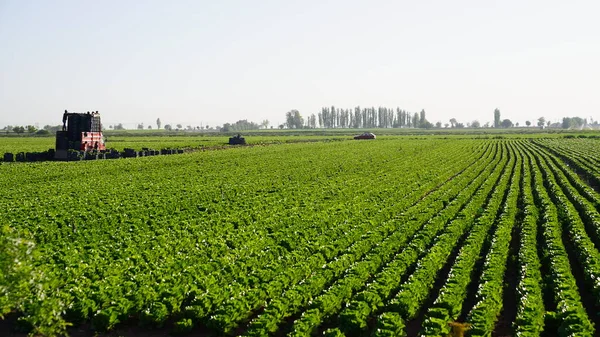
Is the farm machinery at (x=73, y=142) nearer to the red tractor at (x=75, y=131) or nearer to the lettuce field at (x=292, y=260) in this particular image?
the red tractor at (x=75, y=131)

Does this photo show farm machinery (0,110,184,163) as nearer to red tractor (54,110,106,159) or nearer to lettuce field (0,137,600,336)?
red tractor (54,110,106,159)

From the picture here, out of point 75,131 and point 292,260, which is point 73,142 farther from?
point 292,260

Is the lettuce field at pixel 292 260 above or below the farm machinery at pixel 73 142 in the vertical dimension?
below

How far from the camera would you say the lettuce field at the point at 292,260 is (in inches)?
391

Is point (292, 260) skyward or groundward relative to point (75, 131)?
groundward

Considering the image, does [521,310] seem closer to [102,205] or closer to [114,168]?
[102,205]

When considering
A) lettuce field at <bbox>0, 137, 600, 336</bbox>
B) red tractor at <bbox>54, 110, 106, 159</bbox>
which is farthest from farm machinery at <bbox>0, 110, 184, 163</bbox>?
lettuce field at <bbox>0, 137, 600, 336</bbox>

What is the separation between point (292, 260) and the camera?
45.1 feet

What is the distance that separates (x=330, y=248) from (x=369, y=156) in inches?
1424

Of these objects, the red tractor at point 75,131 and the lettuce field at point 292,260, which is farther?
the red tractor at point 75,131

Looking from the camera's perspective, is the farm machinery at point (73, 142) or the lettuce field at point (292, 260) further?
the farm machinery at point (73, 142)

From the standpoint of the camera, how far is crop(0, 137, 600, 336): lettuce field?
992 centimetres

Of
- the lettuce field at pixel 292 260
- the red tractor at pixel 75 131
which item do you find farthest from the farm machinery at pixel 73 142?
the lettuce field at pixel 292 260

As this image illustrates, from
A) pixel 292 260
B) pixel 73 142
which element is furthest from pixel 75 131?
pixel 292 260
